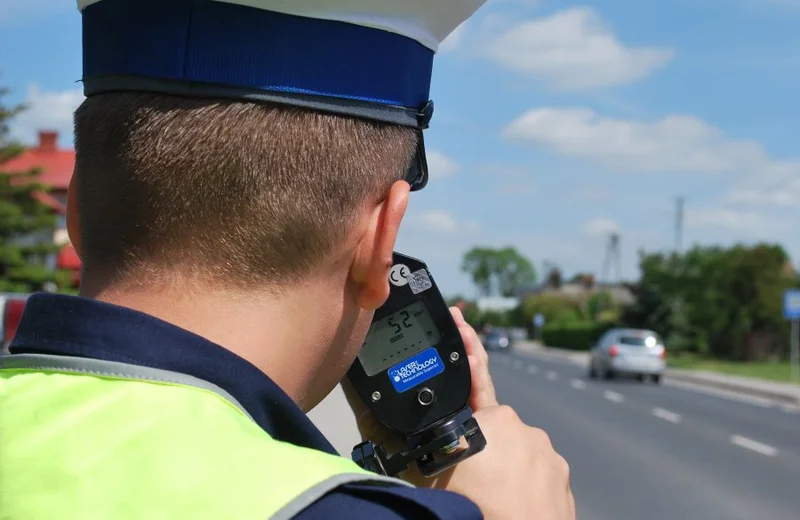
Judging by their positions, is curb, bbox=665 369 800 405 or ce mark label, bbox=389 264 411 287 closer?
ce mark label, bbox=389 264 411 287

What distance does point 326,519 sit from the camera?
87cm

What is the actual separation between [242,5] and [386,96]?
181 millimetres

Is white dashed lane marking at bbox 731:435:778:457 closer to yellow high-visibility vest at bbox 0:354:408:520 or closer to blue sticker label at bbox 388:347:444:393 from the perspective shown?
blue sticker label at bbox 388:347:444:393

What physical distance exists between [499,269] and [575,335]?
70374 millimetres

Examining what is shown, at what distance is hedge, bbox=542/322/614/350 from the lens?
68.8 meters

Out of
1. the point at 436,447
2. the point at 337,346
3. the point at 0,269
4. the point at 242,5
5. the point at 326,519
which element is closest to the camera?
the point at 326,519

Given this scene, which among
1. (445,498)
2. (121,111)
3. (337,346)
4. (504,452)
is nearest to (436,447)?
(504,452)

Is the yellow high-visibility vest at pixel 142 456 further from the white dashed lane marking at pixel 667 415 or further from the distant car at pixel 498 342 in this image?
the distant car at pixel 498 342

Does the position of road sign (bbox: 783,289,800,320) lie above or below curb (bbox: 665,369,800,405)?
above

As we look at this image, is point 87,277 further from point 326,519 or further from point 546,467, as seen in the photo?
point 546,467

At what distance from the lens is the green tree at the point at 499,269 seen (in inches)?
5433

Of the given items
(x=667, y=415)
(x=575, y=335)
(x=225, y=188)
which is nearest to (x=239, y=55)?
(x=225, y=188)

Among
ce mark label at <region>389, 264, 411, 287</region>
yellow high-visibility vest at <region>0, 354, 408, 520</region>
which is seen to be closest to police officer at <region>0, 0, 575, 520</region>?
yellow high-visibility vest at <region>0, 354, 408, 520</region>

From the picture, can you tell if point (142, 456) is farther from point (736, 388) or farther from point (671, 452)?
point (736, 388)
